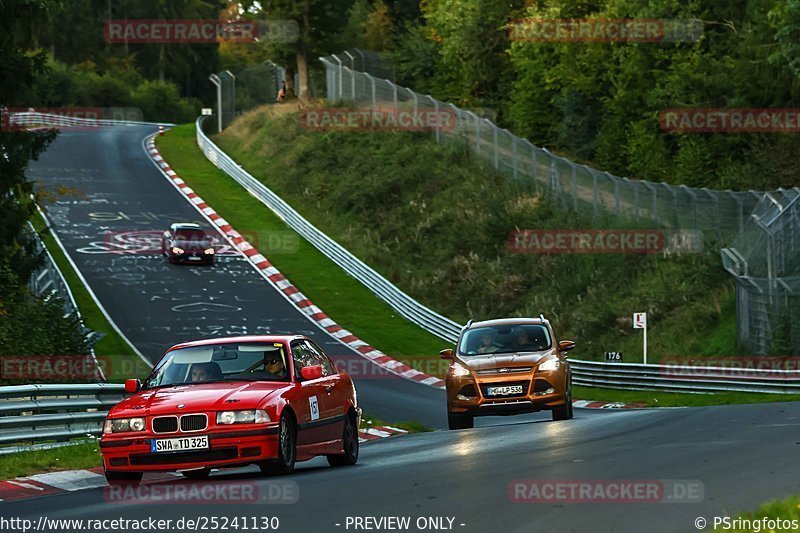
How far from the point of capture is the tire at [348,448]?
A: 1482 centimetres

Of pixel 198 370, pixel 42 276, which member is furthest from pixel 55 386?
pixel 42 276

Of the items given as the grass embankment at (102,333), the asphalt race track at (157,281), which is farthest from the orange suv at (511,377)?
the grass embankment at (102,333)

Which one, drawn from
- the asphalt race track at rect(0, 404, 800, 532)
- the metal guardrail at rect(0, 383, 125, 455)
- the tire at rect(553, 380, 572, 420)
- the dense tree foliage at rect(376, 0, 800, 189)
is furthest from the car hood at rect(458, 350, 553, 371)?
the dense tree foliage at rect(376, 0, 800, 189)

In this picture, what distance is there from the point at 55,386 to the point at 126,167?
54.6m

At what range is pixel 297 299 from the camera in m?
45.9

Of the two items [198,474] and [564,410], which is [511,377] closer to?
[564,410]

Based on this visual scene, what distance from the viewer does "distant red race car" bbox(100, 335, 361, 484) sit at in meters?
12.8

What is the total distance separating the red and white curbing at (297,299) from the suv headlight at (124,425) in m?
21.6

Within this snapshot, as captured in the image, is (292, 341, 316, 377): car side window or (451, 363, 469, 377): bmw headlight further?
(451, 363, 469, 377): bmw headlight

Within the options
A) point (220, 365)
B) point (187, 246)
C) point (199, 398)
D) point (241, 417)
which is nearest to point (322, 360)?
A: point (220, 365)

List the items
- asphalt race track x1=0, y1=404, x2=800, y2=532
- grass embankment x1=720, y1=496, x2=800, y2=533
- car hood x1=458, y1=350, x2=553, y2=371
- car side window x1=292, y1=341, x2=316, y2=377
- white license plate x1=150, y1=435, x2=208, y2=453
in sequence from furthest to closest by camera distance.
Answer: car hood x1=458, y1=350, x2=553, y2=371
car side window x1=292, y1=341, x2=316, y2=377
white license plate x1=150, y1=435, x2=208, y2=453
asphalt race track x1=0, y1=404, x2=800, y2=532
grass embankment x1=720, y1=496, x2=800, y2=533

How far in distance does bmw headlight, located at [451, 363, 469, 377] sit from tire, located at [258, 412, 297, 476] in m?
7.91

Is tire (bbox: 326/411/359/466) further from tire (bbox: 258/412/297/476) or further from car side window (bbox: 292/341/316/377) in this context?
tire (bbox: 258/412/297/476)

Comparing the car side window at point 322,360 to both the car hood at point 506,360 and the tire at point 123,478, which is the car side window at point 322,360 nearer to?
the tire at point 123,478
